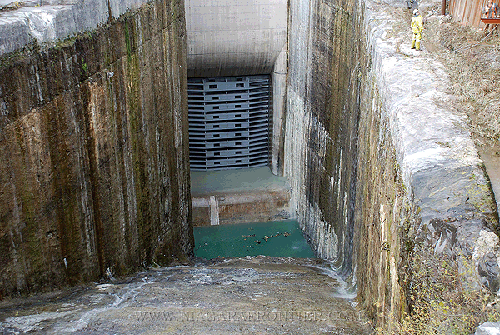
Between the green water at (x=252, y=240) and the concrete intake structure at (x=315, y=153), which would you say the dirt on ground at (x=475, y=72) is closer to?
the concrete intake structure at (x=315, y=153)

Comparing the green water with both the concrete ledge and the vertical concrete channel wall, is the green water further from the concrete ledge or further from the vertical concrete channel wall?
the vertical concrete channel wall

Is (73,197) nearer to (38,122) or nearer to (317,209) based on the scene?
(38,122)

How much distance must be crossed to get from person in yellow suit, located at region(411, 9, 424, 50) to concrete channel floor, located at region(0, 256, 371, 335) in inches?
126

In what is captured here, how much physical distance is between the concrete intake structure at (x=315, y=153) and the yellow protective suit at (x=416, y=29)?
0.17 m

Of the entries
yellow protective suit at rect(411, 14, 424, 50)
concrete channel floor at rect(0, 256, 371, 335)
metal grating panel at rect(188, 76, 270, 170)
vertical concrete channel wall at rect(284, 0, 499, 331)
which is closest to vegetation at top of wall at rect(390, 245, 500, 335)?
vertical concrete channel wall at rect(284, 0, 499, 331)

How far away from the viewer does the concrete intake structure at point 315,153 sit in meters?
3.88

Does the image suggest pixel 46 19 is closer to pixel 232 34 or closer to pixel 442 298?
pixel 442 298

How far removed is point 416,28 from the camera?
637 cm

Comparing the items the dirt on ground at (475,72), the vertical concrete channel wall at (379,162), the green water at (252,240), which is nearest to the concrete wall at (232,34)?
the vertical concrete channel wall at (379,162)

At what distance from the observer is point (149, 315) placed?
5.59 meters

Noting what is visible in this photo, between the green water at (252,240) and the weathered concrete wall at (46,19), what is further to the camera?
the green water at (252,240)

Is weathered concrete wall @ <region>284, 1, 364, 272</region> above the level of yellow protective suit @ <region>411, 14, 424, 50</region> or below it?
below

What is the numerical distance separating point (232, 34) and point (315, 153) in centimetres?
346

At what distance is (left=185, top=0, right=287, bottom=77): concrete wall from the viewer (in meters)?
11.7
